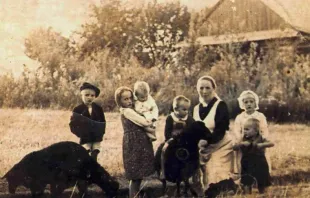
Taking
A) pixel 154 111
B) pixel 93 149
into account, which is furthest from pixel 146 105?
pixel 93 149

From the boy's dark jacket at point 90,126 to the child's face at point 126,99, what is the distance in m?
0.27

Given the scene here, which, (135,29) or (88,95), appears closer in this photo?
(88,95)

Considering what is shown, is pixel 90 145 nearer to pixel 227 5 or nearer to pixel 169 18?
pixel 169 18

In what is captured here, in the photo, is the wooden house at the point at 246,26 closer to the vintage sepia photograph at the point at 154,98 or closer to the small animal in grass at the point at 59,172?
the vintage sepia photograph at the point at 154,98

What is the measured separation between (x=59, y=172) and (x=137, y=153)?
904 mm

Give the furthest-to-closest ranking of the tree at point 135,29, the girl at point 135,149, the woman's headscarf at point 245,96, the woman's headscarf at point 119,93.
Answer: the tree at point 135,29
the woman's headscarf at point 245,96
the woman's headscarf at point 119,93
the girl at point 135,149

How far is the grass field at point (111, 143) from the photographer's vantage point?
6102 millimetres

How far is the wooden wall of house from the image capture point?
21.1 feet

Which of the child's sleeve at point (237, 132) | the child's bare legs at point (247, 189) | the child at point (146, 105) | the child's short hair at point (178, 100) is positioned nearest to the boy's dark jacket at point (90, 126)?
the child at point (146, 105)

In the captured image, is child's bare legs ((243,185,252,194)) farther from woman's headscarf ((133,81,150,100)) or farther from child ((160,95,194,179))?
woman's headscarf ((133,81,150,100))

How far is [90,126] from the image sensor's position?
20.0 feet

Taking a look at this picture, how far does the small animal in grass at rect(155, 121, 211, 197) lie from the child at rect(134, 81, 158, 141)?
9.4 inches

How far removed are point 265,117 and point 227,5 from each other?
4.63 feet

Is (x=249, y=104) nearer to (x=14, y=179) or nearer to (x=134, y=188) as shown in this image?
(x=134, y=188)
